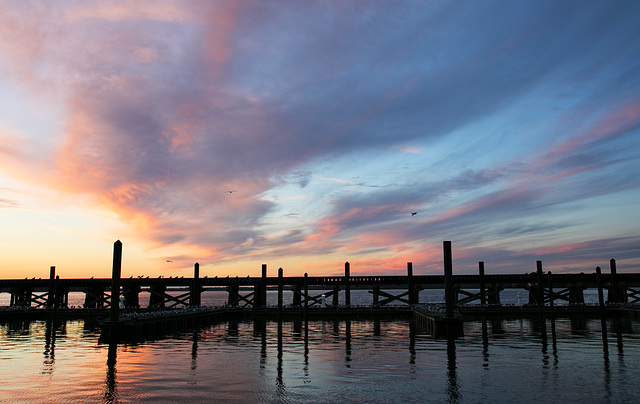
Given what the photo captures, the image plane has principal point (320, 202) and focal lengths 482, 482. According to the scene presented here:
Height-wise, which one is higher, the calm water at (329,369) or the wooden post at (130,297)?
the wooden post at (130,297)

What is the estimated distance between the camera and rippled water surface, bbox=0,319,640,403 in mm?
21250

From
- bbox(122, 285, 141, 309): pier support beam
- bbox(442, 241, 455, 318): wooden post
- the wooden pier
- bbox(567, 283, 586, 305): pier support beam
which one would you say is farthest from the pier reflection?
bbox(122, 285, 141, 309): pier support beam

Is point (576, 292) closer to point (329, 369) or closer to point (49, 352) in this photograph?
point (329, 369)

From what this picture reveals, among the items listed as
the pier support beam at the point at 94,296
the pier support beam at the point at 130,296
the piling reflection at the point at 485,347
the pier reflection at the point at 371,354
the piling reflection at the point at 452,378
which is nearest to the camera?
the piling reflection at the point at 452,378

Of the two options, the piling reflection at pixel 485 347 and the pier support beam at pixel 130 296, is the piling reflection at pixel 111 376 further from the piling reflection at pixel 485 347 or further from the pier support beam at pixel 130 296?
the pier support beam at pixel 130 296

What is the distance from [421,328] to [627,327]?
21784 millimetres

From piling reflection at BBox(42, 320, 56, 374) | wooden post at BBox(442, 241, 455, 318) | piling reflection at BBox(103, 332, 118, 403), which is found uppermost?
wooden post at BBox(442, 241, 455, 318)

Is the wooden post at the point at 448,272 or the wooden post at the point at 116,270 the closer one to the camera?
the wooden post at the point at 448,272

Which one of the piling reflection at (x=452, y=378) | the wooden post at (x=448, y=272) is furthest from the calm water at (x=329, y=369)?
the wooden post at (x=448, y=272)

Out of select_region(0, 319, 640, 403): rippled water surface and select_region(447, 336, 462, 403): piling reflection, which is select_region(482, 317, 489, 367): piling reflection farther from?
select_region(447, 336, 462, 403): piling reflection

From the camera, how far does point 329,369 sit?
27.3m

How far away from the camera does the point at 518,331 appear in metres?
48.9

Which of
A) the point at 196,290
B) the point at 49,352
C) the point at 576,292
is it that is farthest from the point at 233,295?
the point at 576,292

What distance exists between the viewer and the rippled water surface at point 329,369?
837 inches
